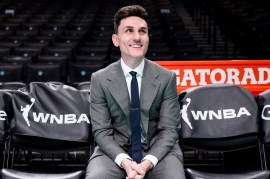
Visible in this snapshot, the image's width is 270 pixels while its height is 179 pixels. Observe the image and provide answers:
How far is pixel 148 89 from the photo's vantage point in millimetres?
2461

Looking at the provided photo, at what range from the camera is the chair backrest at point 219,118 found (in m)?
2.63

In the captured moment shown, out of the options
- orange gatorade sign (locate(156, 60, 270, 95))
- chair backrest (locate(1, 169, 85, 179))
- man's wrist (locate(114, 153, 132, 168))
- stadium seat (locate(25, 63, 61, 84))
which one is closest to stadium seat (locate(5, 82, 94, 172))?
chair backrest (locate(1, 169, 85, 179))

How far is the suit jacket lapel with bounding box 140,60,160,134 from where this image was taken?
2438 mm

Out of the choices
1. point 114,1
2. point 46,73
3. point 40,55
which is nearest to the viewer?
point 46,73

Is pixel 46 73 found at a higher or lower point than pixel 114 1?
lower

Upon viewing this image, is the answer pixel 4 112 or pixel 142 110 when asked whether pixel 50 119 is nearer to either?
pixel 4 112

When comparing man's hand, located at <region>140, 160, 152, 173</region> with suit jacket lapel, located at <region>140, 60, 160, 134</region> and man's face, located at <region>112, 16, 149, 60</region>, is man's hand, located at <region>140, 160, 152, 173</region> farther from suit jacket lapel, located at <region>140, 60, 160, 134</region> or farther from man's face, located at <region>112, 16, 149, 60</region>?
man's face, located at <region>112, 16, 149, 60</region>

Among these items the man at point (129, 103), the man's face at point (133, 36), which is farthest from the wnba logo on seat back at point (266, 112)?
the man's face at point (133, 36)

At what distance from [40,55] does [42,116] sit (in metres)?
3.68

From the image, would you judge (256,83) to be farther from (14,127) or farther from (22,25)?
(22,25)

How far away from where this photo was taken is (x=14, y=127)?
2652 mm

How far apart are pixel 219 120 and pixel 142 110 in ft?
1.67

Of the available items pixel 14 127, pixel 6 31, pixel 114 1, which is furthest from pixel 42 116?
pixel 114 1

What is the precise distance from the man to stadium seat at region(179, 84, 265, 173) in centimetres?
19
